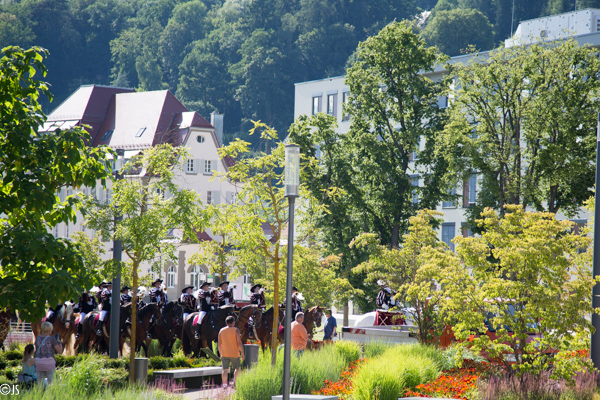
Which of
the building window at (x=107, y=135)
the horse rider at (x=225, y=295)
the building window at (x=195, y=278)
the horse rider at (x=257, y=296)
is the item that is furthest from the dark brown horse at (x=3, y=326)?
the building window at (x=107, y=135)

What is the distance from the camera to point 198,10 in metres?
100

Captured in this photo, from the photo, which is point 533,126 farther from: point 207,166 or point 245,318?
point 207,166

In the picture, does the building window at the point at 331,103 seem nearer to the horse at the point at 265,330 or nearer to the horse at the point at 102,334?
the horse at the point at 265,330

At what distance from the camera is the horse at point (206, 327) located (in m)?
20.8

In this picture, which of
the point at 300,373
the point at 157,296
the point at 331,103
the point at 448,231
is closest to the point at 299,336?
the point at 300,373

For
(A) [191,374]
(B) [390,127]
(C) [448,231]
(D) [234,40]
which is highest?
(D) [234,40]

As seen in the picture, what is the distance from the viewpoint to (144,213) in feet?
55.1

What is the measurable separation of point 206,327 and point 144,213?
5145 mm

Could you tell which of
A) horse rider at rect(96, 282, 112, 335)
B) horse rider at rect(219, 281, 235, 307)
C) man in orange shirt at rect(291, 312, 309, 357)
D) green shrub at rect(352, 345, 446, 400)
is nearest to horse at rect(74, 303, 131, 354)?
horse rider at rect(96, 282, 112, 335)

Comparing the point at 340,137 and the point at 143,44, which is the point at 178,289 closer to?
the point at 340,137

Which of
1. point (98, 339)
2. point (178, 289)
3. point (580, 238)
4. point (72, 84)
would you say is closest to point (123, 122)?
point (178, 289)

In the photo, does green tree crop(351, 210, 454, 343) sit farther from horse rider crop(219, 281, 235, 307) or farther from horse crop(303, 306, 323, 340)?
horse rider crop(219, 281, 235, 307)

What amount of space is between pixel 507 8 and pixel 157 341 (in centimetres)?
7544

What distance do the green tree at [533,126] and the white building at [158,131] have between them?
3036 centimetres
